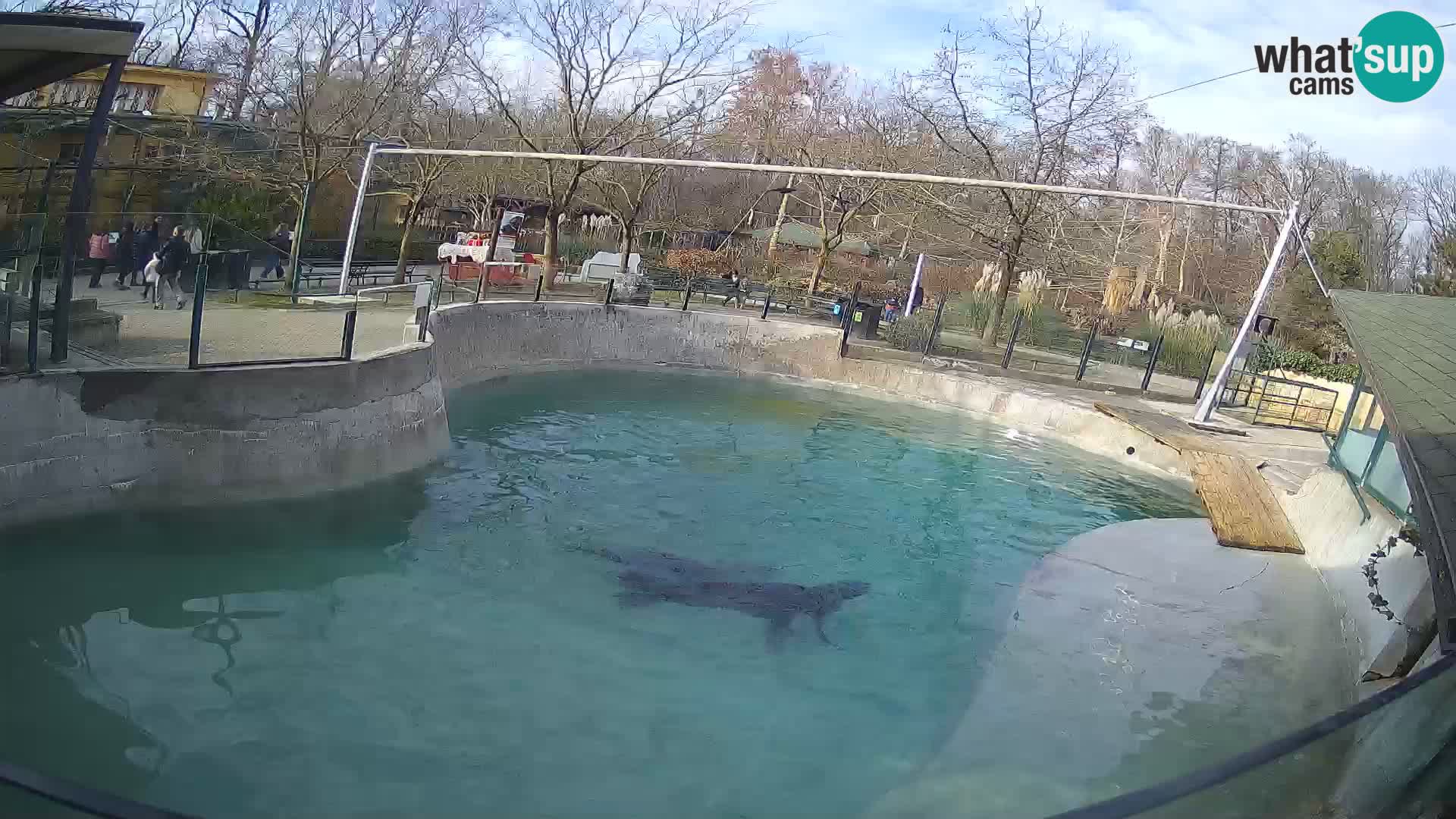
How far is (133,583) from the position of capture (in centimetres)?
847

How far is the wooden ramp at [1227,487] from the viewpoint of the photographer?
39.0 ft

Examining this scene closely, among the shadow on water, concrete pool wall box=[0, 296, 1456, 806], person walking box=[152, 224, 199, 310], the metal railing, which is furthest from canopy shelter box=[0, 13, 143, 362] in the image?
the metal railing

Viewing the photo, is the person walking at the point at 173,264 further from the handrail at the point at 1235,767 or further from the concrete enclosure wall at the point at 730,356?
the handrail at the point at 1235,767

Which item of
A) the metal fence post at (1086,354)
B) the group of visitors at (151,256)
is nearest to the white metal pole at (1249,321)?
the metal fence post at (1086,354)

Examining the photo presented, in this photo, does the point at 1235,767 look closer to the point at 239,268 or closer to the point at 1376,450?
the point at 1376,450

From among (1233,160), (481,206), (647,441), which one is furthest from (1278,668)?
(1233,160)

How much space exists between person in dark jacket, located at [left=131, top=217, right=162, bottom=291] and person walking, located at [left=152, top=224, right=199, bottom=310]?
0.07 m

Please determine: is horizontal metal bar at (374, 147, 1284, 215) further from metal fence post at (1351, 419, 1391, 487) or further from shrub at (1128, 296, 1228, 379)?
shrub at (1128, 296, 1228, 379)

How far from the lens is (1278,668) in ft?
28.6

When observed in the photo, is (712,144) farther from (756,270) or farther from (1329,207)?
(1329,207)

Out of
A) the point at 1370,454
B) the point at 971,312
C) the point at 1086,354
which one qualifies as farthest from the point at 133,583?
the point at 971,312

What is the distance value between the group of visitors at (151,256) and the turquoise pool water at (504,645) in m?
2.18

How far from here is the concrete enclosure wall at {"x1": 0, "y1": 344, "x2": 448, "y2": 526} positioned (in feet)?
29.3

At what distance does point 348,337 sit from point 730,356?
11755mm
